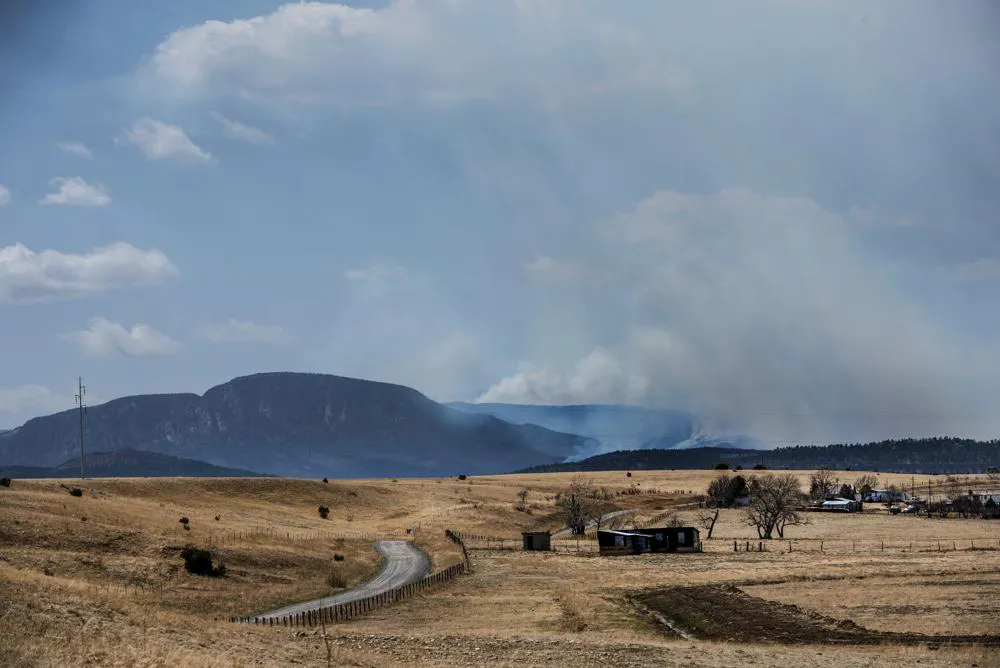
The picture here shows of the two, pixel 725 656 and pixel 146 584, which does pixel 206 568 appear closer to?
pixel 146 584

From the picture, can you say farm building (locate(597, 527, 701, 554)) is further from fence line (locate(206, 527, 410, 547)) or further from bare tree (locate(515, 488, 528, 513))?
bare tree (locate(515, 488, 528, 513))

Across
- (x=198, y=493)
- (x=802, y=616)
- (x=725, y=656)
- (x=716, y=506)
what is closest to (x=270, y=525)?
(x=198, y=493)

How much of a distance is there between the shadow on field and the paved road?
16910mm

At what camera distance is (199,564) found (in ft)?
218

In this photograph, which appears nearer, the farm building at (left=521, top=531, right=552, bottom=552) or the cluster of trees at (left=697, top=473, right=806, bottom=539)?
the farm building at (left=521, top=531, right=552, bottom=552)

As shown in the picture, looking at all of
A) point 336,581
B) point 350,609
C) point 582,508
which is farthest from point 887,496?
point 350,609

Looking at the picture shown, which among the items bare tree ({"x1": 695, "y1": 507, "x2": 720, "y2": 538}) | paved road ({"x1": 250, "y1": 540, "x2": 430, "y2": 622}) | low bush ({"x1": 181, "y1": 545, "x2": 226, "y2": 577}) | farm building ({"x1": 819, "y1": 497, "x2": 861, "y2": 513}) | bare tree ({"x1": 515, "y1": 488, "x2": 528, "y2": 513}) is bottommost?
farm building ({"x1": 819, "y1": 497, "x2": 861, "y2": 513})

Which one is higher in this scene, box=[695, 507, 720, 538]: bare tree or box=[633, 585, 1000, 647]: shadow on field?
box=[633, 585, 1000, 647]: shadow on field

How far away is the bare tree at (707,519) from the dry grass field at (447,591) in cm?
238

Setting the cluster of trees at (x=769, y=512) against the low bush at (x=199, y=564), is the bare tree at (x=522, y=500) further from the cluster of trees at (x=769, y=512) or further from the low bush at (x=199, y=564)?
the low bush at (x=199, y=564)

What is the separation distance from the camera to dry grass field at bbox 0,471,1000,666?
35.9m

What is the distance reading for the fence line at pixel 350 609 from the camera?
47.4 meters

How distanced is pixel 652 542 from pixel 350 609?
52833mm

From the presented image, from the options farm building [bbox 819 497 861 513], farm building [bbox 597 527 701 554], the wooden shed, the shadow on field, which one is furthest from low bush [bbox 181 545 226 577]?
farm building [bbox 819 497 861 513]
